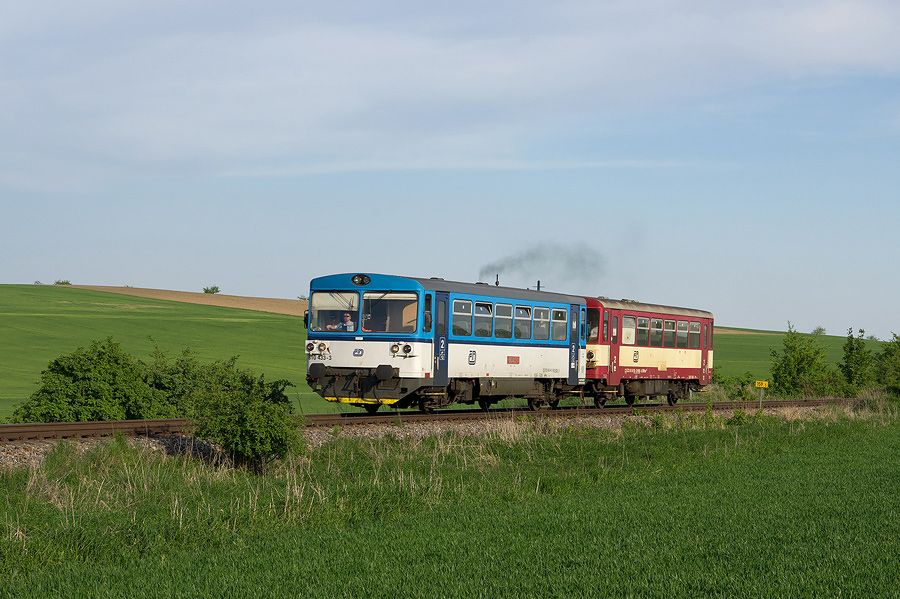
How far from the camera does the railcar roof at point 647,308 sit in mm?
31023

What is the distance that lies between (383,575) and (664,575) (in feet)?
8.02

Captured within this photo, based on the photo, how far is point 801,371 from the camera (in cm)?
4794

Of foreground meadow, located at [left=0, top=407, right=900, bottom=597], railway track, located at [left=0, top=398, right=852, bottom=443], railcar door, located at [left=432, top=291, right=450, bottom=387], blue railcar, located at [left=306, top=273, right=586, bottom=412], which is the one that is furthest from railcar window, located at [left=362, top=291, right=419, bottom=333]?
foreground meadow, located at [left=0, top=407, right=900, bottom=597]

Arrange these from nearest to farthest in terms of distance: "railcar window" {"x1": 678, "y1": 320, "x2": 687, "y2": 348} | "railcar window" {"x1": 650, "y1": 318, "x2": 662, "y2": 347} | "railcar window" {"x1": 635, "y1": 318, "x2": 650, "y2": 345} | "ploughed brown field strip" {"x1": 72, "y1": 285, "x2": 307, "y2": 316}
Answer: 1. "railcar window" {"x1": 635, "y1": 318, "x2": 650, "y2": 345}
2. "railcar window" {"x1": 650, "y1": 318, "x2": 662, "y2": 347}
3. "railcar window" {"x1": 678, "y1": 320, "x2": 687, "y2": 348}
4. "ploughed brown field strip" {"x1": 72, "y1": 285, "x2": 307, "y2": 316}

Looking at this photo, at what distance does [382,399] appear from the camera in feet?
75.9

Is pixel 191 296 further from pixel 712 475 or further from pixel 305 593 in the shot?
pixel 305 593

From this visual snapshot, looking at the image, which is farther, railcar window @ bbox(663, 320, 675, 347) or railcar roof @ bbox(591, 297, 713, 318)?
railcar window @ bbox(663, 320, 675, 347)

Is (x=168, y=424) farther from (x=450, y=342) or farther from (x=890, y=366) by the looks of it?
Answer: (x=890, y=366)

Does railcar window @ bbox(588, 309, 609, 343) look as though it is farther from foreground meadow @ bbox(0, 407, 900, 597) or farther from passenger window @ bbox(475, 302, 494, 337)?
foreground meadow @ bbox(0, 407, 900, 597)

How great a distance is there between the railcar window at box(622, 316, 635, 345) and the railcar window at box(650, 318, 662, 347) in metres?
1.24

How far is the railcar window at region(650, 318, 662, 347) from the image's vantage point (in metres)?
33.2

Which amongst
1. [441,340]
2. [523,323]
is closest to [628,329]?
[523,323]

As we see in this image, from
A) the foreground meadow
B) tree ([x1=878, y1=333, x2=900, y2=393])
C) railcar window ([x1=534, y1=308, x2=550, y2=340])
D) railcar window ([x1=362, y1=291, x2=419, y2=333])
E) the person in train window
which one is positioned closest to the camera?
the foreground meadow

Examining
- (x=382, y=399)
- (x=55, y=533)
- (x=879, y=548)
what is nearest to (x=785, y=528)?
(x=879, y=548)
